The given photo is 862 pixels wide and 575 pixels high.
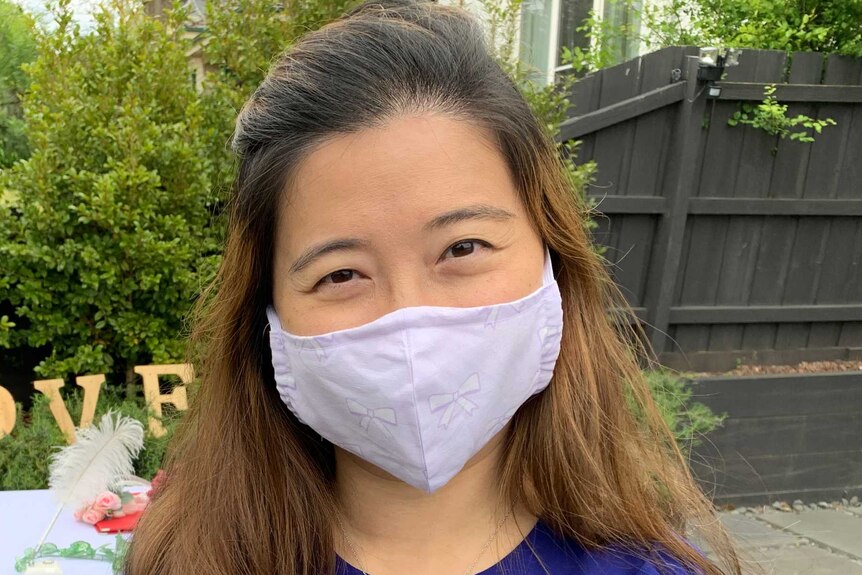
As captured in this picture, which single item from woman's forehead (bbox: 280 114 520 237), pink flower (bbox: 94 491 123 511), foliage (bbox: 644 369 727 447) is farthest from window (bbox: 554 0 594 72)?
woman's forehead (bbox: 280 114 520 237)

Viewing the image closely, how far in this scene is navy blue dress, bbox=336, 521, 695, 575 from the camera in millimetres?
1318

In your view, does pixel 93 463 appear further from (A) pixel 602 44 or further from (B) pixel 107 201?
(A) pixel 602 44

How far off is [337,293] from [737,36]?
16.1 feet

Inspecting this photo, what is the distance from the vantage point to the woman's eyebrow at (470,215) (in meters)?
1.24

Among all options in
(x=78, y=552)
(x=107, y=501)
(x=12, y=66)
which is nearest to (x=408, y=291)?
(x=78, y=552)

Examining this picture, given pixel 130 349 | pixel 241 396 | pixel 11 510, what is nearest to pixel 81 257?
pixel 130 349

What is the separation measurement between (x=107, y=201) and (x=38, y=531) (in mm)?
1449

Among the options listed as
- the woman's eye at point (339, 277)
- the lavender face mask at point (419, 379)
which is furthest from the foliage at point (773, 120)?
the woman's eye at point (339, 277)

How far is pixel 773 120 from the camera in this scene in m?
4.82

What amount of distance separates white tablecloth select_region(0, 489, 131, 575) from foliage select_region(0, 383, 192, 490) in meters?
0.48

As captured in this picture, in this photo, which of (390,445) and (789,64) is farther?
(789,64)

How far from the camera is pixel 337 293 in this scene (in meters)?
1.29

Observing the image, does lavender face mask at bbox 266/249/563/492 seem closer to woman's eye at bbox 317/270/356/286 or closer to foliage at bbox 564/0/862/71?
woman's eye at bbox 317/270/356/286

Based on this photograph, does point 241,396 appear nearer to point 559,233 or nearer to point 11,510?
point 559,233
